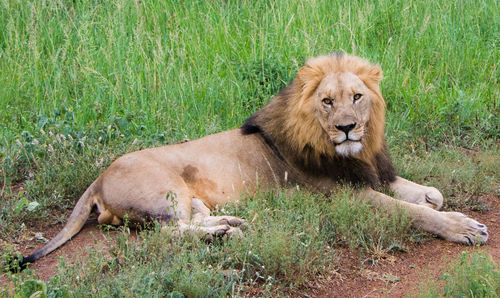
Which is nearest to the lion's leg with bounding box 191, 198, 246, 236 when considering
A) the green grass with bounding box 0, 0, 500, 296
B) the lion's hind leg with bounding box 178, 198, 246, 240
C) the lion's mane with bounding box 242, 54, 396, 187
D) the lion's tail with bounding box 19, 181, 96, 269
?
the lion's hind leg with bounding box 178, 198, 246, 240

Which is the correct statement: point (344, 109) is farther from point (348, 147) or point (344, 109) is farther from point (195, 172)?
point (195, 172)

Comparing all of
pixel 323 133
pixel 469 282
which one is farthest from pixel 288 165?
pixel 469 282

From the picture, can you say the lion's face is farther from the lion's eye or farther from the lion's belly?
the lion's belly

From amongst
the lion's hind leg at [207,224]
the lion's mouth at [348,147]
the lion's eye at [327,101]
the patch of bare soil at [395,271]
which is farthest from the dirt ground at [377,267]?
the lion's eye at [327,101]

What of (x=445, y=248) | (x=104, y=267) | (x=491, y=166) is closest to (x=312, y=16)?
(x=491, y=166)

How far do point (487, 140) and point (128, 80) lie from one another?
3.22 meters

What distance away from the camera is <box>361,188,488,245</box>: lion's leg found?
363cm

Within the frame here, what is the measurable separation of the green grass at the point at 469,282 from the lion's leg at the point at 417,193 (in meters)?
1.16

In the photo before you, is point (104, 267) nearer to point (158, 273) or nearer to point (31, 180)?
point (158, 273)

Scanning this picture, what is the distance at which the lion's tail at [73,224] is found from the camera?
3.50m

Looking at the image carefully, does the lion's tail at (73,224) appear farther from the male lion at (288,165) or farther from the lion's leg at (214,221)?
the lion's leg at (214,221)

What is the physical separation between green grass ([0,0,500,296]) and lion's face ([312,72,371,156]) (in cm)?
38

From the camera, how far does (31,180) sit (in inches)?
175

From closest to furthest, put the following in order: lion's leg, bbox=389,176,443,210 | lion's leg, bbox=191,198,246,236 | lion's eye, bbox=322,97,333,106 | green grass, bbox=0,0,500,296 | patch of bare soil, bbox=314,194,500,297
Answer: patch of bare soil, bbox=314,194,500,297
green grass, bbox=0,0,500,296
lion's leg, bbox=191,198,246,236
lion's eye, bbox=322,97,333,106
lion's leg, bbox=389,176,443,210
